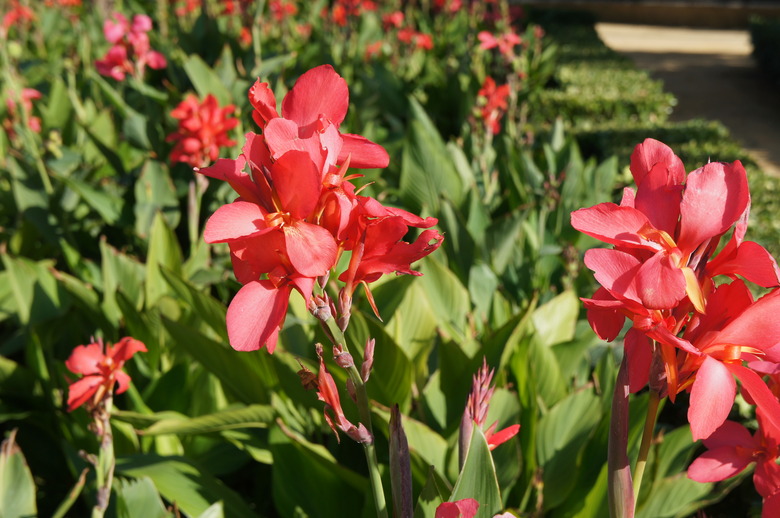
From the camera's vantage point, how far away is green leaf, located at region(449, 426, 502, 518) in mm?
719

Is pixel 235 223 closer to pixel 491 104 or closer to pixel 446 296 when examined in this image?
pixel 446 296

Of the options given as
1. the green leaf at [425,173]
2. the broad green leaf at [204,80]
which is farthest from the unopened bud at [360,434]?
the broad green leaf at [204,80]

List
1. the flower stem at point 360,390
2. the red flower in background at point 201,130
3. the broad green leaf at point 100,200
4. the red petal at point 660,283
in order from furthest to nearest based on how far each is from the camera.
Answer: the broad green leaf at point 100,200 → the red flower in background at point 201,130 → the flower stem at point 360,390 → the red petal at point 660,283

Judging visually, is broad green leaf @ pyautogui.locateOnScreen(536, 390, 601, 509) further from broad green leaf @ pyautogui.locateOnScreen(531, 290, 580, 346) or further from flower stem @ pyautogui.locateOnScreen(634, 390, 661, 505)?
flower stem @ pyautogui.locateOnScreen(634, 390, 661, 505)

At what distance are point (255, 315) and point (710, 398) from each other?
35 centimetres

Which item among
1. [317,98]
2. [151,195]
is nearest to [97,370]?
[317,98]

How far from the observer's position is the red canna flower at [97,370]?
106cm

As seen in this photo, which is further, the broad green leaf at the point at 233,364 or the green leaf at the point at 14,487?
the broad green leaf at the point at 233,364

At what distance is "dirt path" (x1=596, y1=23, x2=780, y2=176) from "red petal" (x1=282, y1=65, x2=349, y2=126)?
240 inches

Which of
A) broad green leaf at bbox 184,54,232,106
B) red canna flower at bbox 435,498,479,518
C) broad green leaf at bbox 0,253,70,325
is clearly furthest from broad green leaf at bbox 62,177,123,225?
red canna flower at bbox 435,498,479,518

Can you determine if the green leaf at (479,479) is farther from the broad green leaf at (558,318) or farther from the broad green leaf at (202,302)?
the broad green leaf at (558,318)

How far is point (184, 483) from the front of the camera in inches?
48.0

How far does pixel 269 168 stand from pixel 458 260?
1366mm

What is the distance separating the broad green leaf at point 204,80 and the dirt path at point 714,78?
482 centimetres
